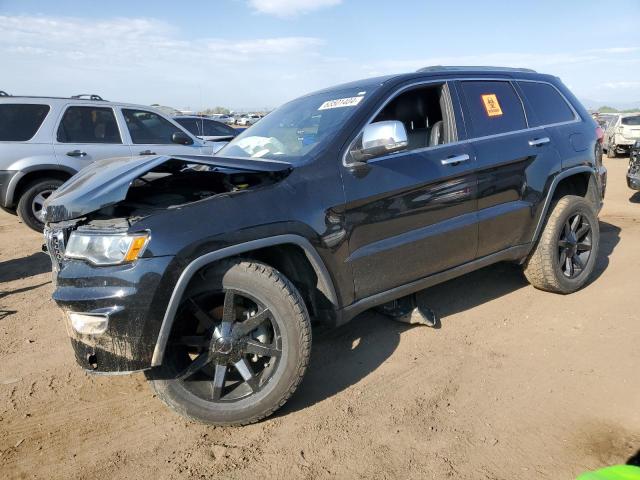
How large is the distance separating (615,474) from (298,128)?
2.82 m

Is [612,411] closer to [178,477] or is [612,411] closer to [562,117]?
[178,477]


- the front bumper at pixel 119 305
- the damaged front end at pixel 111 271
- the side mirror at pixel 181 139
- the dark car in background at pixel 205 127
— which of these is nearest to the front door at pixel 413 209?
the damaged front end at pixel 111 271

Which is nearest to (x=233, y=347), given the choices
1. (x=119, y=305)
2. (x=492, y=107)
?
(x=119, y=305)

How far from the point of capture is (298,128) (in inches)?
141

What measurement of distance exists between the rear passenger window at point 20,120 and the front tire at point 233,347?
575 cm

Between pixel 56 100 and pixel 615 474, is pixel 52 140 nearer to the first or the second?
pixel 56 100

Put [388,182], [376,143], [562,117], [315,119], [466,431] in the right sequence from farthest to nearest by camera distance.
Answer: [562,117] < [315,119] < [388,182] < [376,143] < [466,431]

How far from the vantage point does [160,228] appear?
2.42 meters

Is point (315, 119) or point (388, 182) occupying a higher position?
point (315, 119)

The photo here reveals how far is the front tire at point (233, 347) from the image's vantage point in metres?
2.62

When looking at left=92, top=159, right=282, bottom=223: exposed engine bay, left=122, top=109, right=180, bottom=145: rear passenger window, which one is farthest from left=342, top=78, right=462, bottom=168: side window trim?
left=122, top=109, right=180, bottom=145: rear passenger window

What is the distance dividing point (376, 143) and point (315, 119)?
75 centimetres

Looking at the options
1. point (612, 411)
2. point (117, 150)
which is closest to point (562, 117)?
point (612, 411)

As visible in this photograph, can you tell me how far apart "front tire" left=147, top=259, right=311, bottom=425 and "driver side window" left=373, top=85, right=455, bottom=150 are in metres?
1.70
